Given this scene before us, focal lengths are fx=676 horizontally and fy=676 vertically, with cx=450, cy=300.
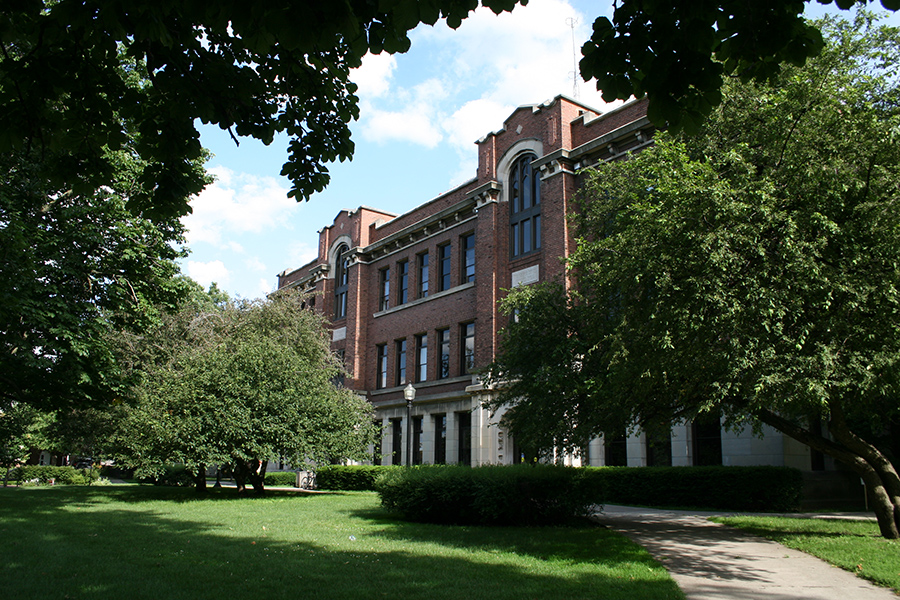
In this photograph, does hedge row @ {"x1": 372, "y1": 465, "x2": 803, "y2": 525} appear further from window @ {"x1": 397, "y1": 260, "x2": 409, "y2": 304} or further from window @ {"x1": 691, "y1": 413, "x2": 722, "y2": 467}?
window @ {"x1": 397, "y1": 260, "x2": 409, "y2": 304}

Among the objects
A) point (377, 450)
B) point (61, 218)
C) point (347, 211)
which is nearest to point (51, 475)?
point (377, 450)

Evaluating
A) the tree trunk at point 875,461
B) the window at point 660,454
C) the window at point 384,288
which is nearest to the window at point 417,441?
the window at point 384,288

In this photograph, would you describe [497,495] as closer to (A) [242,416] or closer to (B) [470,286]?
(A) [242,416]

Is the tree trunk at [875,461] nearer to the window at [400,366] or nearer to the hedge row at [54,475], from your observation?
the window at [400,366]

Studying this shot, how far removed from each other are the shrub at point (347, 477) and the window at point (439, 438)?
3.01 m

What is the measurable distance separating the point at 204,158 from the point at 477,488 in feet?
47.2

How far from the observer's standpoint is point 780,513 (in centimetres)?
1800

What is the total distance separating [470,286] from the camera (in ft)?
103

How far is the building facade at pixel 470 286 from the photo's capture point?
79.3ft

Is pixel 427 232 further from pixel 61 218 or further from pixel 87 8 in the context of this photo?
pixel 87 8

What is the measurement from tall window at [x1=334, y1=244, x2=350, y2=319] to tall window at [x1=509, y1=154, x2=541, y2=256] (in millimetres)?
13417

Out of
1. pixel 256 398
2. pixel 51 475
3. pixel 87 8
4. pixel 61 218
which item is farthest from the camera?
pixel 51 475

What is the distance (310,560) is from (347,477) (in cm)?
2169

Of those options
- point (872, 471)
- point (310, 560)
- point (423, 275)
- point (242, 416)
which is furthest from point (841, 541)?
point (423, 275)
